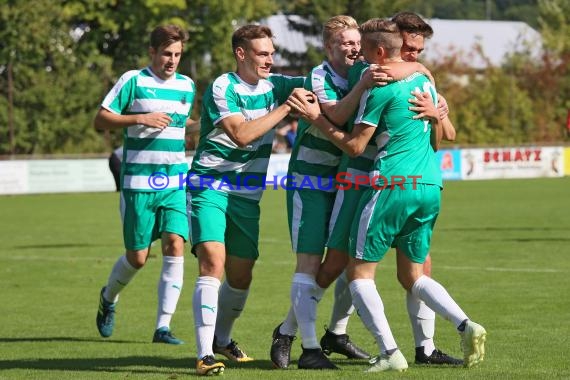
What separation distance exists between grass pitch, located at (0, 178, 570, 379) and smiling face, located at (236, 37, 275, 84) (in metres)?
1.85

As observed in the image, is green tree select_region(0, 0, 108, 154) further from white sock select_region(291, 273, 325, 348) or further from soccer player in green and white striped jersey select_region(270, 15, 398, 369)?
white sock select_region(291, 273, 325, 348)

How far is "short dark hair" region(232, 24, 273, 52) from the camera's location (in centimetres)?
707

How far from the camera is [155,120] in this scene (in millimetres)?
8539

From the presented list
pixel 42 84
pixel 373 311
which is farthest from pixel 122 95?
pixel 42 84

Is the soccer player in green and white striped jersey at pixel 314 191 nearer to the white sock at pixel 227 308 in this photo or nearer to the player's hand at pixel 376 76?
the player's hand at pixel 376 76

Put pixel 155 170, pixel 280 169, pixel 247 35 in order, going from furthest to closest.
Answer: pixel 280 169, pixel 155 170, pixel 247 35

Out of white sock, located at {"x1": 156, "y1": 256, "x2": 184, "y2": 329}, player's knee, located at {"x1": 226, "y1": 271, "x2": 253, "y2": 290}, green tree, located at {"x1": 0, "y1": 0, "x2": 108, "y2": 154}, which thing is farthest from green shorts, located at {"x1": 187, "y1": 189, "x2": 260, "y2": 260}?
green tree, located at {"x1": 0, "y1": 0, "x2": 108, "y2": 154}

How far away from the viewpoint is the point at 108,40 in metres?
50.9

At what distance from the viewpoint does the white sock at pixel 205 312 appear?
22.5ft

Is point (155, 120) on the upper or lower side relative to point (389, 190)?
upper

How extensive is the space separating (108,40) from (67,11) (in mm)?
3921

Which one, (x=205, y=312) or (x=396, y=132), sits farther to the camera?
(x=205, y=312)

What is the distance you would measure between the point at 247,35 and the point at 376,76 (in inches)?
41.8

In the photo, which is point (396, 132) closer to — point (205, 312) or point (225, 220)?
point (225, 220)
